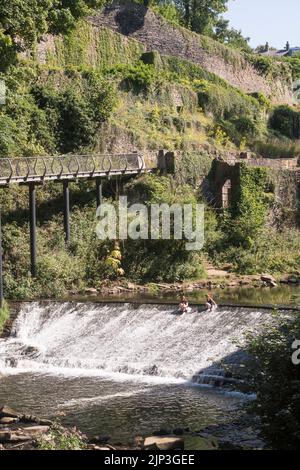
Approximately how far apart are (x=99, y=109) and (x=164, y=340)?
67.4ft

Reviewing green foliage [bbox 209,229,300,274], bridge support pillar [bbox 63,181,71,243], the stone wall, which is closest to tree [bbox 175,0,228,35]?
the stone wall

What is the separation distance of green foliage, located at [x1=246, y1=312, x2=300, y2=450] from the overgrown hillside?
1658cm

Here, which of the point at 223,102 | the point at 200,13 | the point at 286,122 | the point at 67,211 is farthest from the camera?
the point at 200,13

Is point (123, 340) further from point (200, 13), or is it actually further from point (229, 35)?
point (229, 35)

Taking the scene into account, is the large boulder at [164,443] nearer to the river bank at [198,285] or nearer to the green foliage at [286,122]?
the river bank at [198,285]

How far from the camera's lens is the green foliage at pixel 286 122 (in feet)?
180

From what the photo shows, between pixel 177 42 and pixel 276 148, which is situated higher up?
pixel 177 42

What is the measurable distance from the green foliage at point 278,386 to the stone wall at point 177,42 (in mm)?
39194

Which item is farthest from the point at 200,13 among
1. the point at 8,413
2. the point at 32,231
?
the point at 8,413

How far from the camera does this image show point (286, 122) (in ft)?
180

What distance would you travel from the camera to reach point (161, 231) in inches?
1389

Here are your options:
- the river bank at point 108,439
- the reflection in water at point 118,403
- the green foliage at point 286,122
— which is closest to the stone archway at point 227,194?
the green foliage at point 286,122

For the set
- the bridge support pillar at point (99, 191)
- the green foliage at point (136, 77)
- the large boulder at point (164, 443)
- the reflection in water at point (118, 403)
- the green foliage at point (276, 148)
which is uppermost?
the green foliage at point (136, 77)

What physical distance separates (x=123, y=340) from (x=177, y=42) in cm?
3437
